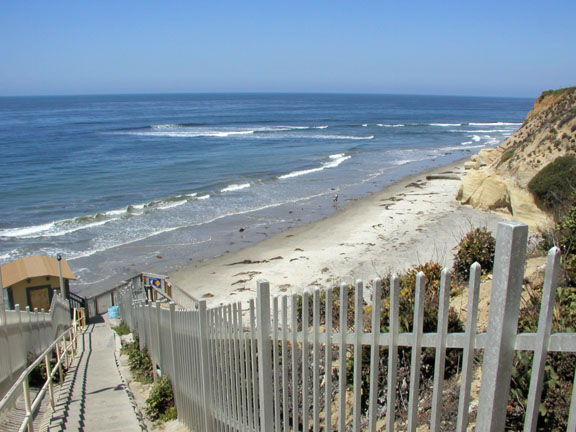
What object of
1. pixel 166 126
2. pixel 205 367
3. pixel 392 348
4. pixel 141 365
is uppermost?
pixel 392 348

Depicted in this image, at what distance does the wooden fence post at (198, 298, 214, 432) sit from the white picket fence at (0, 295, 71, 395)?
207cm

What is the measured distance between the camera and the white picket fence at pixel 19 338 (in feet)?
17.3

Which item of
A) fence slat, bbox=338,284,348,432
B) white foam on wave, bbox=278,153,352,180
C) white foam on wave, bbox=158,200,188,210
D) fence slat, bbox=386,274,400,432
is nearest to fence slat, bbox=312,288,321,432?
fence slat, bbox=338,284,348,432

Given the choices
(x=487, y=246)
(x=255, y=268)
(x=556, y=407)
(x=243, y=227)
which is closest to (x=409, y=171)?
(x=243, y=227)

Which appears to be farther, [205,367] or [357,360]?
[205,367]

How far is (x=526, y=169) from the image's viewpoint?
63.1ft

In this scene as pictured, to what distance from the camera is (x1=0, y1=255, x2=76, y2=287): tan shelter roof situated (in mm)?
12719

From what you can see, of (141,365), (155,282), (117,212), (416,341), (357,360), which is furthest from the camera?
(117,212)

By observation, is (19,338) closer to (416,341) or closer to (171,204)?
(416,341)

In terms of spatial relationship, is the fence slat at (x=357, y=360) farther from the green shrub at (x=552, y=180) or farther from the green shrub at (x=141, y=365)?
the green shrub at (x=552, y=180)

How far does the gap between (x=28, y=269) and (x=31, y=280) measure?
32 centimetres

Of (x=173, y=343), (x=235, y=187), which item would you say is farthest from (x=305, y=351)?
(x=235, y=187)

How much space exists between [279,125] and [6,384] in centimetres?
8290

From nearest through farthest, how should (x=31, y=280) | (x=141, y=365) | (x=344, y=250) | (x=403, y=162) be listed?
(x=141, y=365)
(x=31, y=280)
(x=344, y=250)
(x=403, y=162)
